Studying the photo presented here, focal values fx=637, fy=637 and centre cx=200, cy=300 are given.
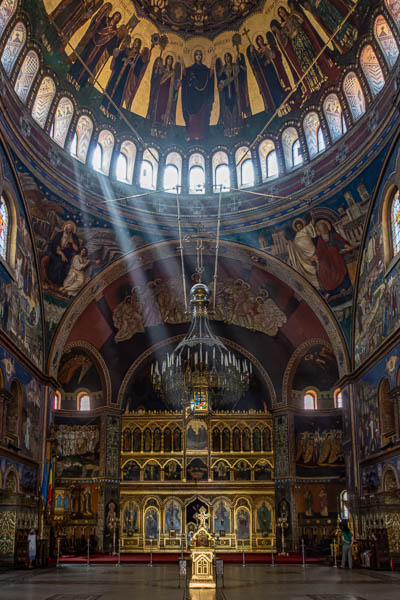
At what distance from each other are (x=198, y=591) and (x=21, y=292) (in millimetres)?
11878

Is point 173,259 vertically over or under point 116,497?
over

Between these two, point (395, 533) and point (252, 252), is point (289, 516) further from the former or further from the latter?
point (252, 252)

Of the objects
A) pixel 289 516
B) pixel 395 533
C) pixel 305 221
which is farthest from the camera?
pixel 289 516

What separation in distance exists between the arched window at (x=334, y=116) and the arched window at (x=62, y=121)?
30.2 ft

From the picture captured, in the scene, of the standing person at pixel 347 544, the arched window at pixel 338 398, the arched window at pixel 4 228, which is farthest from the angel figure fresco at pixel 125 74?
the standing person at pixel 347 544

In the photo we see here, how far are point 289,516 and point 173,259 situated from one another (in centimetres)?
1217

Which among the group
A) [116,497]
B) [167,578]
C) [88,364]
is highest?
[88,364]

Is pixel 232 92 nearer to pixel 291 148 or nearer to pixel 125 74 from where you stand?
pixel 291 148

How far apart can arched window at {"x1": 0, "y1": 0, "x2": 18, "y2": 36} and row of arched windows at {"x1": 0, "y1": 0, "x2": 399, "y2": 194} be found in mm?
103

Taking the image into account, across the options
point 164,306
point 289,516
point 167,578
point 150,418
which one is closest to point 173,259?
point 164,306

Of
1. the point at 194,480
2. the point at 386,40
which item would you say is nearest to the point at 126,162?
the point at 386,40

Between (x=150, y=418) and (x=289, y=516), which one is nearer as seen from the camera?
(x=289, y=516)

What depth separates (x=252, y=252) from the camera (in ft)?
84.1

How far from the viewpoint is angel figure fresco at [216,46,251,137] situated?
24.4 m
